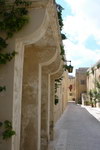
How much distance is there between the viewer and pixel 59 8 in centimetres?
830

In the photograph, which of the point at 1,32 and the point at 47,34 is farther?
the point at 47,34

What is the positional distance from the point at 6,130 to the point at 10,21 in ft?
4.81

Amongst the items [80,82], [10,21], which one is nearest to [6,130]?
[10,21]

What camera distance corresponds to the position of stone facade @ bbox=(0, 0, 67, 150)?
375 cm

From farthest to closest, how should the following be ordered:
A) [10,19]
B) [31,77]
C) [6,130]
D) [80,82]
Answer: [80,82] → [31,77] → [10,19] → [6,130]

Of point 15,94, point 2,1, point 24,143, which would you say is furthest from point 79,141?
point 2,1

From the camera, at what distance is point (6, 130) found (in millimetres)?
3582

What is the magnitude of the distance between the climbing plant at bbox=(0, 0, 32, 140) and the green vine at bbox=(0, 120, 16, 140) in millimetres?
451

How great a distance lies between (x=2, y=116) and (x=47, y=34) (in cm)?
237

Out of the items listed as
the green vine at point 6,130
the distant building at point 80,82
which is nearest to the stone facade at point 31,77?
the green vine at point 6,130

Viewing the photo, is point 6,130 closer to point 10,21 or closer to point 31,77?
point 10,21

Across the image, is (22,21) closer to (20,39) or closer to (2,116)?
(20,39)

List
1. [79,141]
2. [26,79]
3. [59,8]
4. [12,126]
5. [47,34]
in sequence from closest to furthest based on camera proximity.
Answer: [12,126] < [47,34] < [26,79] < [59,8] < [79,141]

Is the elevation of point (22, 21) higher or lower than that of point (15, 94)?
higher
